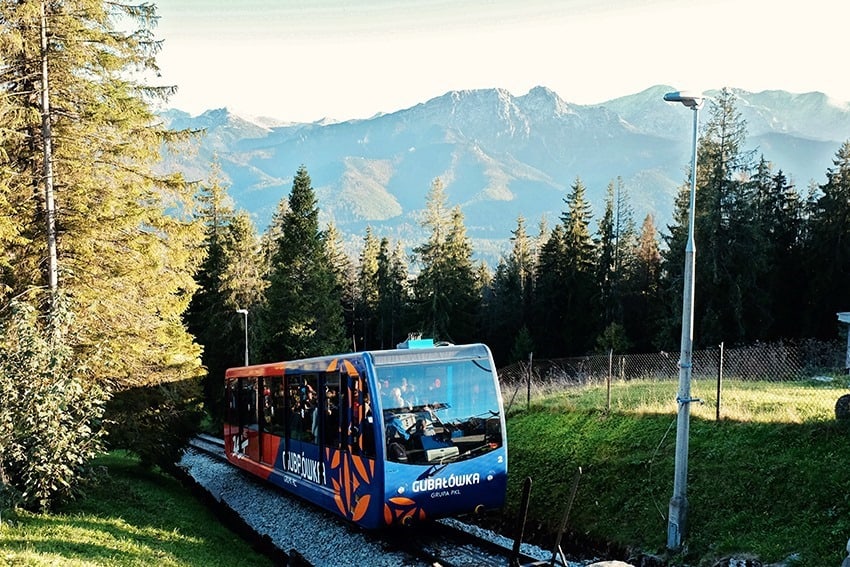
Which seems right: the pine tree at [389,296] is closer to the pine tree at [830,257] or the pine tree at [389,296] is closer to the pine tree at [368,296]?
the pine tree at [368,296]

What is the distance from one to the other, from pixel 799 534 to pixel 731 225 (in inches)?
1413

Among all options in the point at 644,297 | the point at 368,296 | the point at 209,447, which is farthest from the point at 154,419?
the point at 368,296

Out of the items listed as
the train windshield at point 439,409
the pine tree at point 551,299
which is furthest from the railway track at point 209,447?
the pine tree at point 551,299

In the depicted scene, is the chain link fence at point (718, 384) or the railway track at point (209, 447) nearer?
the chain link fence at point (718, 384)

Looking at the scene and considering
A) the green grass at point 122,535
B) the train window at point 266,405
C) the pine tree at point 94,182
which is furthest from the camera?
the train window at point 266,405

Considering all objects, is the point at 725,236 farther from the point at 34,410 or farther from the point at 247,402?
the point at 34,410

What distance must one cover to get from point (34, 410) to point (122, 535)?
268 centimetres

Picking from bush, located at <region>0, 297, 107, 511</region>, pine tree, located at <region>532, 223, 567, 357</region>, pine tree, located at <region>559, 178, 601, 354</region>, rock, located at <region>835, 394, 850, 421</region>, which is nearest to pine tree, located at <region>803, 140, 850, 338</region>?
pine tree, located at <region>559, 178, 601, 354</region>

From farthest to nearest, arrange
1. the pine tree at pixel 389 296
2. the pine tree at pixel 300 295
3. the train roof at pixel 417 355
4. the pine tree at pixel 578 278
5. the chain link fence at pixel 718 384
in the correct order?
the pine tree at pixel 389 296 < the pine tree at pixel 578 278 < the pine tree at pixel 300 295 < the chain link fence at pixel 718 384 < the train roof at pixel 417 355

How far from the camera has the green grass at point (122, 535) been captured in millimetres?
10461

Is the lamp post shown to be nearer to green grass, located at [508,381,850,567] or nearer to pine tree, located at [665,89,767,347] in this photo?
green grass, located at [508,381,850,567]

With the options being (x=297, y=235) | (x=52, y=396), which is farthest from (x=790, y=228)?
(x=52, y=396)

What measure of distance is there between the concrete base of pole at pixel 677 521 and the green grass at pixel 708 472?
0.50 feet

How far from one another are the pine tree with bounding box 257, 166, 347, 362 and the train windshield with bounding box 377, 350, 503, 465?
29219 millimetres
